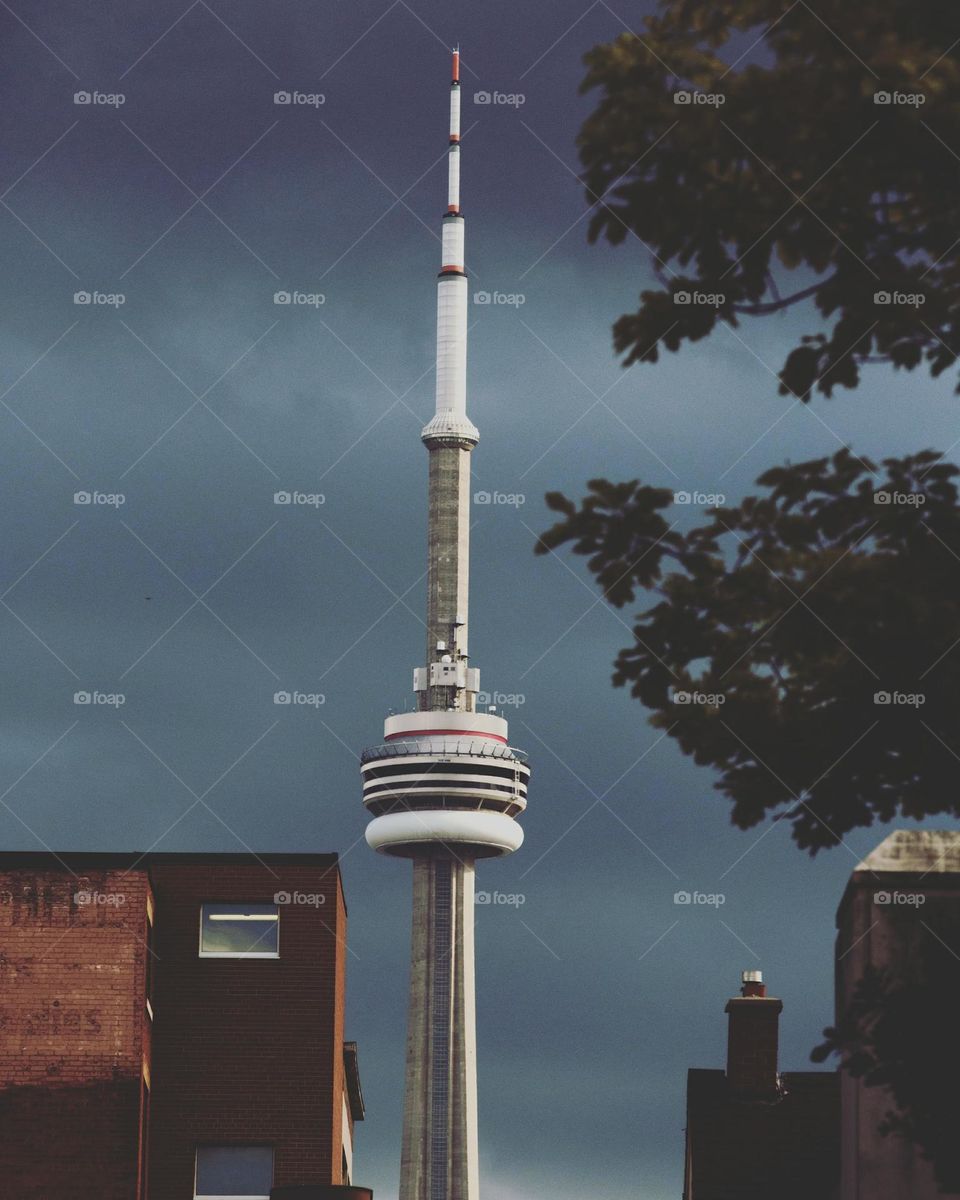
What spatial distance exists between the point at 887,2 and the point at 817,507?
10.5ft

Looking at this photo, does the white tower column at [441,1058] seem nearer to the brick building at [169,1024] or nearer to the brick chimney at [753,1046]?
the brick building at [169,1024]

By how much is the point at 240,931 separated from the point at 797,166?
34.5 m

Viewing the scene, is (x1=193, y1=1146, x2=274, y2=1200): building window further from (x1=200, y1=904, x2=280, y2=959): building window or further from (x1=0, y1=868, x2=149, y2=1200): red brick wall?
(x1=0, y1=868, x2=149, y2=1200): red brick wall

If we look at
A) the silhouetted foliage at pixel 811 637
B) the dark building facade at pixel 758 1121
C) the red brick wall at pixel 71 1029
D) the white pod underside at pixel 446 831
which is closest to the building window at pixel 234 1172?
the red brick wall at pixel 71 1029

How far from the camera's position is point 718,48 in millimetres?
15969

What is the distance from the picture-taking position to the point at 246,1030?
47.8m

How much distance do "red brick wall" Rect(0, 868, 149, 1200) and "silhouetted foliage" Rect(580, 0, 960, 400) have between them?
2824 cm

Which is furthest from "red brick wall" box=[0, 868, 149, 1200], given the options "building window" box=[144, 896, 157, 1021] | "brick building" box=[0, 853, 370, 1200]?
"building window" box=[144, 896, 157, 1021]

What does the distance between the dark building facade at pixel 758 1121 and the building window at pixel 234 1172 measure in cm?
874

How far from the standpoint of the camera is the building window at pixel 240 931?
4753cm

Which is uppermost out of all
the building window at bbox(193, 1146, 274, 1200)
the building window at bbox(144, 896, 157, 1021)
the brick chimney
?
the building window at bbox(144, 896, 157, 1021)

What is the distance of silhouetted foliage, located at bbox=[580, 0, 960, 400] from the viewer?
15031mm

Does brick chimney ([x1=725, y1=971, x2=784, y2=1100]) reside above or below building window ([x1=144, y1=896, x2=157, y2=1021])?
below

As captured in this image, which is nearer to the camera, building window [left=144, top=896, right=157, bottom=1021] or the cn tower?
building window [left=144, top=896, right=157, bottom=1021]
